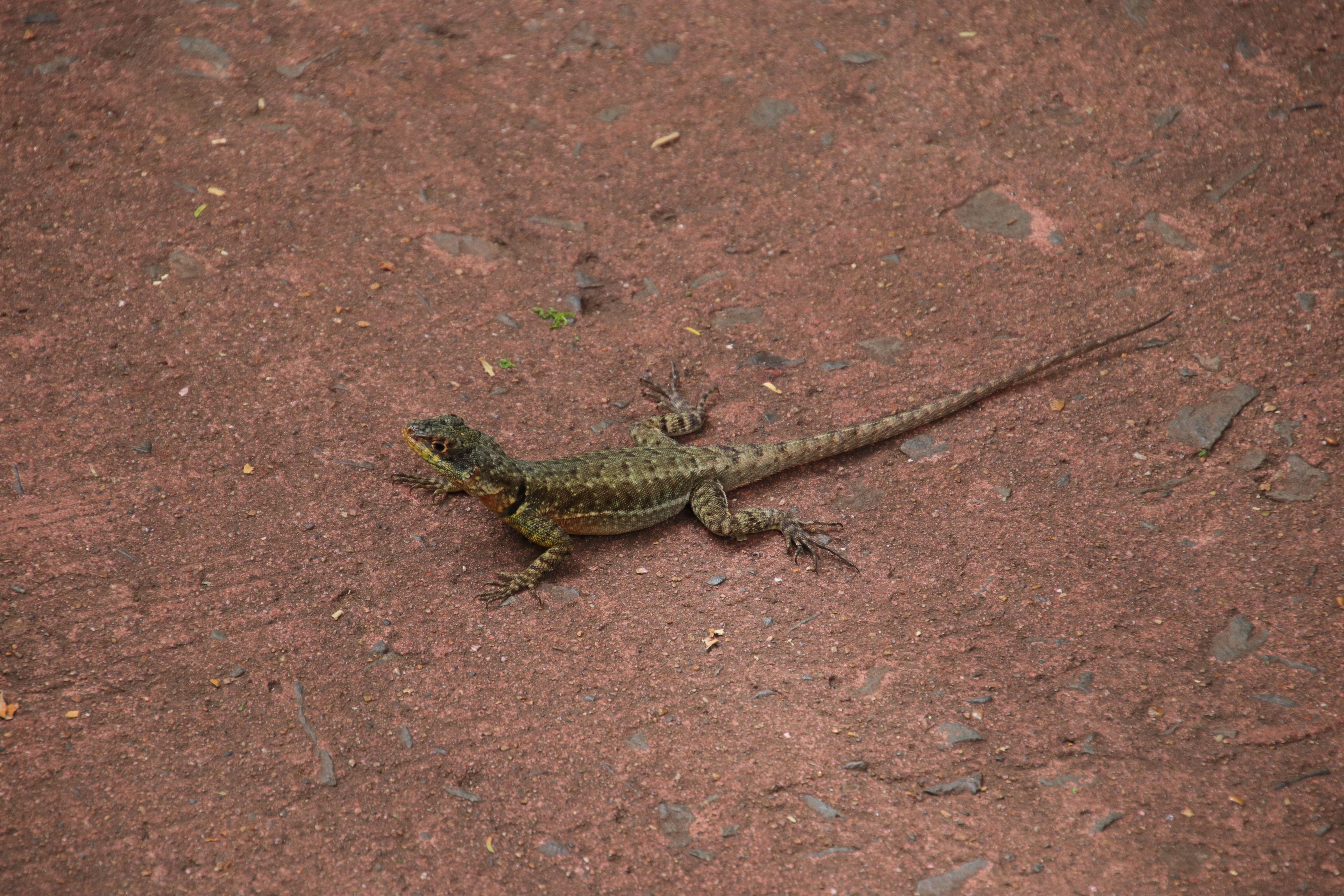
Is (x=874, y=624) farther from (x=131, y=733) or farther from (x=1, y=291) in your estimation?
(x=1, y=291)

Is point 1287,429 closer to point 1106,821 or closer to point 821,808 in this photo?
point 1106,821

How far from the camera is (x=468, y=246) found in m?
7.67

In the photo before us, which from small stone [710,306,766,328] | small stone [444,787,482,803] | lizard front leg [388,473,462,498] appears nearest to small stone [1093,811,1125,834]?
small stone [444,787,482,803]

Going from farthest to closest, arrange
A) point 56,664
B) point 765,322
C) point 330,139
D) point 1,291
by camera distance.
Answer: point 330,139
point 765,322
point 1,291
point 56,664

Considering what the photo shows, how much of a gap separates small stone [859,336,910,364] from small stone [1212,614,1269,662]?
2.76 metres

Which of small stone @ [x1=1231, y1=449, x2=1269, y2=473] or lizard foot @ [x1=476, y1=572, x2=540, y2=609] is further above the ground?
small stone @ [x1=1231, y1=449, x2=1269, y2=473]

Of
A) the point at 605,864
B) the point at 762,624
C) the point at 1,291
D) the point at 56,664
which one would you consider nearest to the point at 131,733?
the point at 56,664

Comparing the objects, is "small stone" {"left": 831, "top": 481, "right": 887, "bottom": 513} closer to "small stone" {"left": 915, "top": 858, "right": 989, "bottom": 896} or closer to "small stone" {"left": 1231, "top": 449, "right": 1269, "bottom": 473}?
"small stone" {"left": 1231, "top": 449, "right": 1269, "bottom": 473}

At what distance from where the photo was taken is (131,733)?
4.79m

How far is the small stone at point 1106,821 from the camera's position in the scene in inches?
180

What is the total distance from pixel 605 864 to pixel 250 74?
23.7 feet

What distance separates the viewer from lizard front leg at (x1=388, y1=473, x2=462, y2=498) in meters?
6.23

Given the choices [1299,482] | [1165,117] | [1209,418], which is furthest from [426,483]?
[1165,117]

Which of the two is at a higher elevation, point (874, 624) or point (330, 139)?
point (330, 139)
